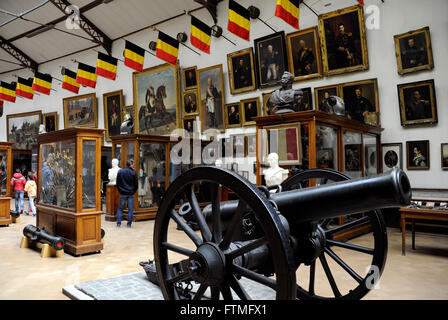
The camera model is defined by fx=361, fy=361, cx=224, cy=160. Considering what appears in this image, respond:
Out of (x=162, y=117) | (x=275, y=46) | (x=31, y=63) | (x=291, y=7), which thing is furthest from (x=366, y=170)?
(x=31, y=63)

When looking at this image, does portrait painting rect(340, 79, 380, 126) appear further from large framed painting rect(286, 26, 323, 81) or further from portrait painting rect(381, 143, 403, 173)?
large framed painting rect(286, 26, 323, 81)

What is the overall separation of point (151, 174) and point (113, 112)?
7.78 metres

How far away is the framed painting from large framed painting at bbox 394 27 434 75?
19378 mm

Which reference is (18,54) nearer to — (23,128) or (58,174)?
(23,128)

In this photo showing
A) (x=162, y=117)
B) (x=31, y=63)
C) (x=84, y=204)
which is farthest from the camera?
(x=31, y=63)

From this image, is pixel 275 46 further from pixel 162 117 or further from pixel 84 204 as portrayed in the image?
pixel 84 204

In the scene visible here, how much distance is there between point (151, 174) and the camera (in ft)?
39.8

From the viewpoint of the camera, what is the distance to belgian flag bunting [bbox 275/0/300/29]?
8891 mm

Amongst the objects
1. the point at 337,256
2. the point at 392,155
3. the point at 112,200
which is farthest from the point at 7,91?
the point at 337,256

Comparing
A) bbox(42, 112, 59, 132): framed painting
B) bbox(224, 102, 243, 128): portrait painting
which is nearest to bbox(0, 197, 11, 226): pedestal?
bbox(224, 102, 243, 128): portrait painting

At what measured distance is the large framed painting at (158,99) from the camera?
15953 millimetres
